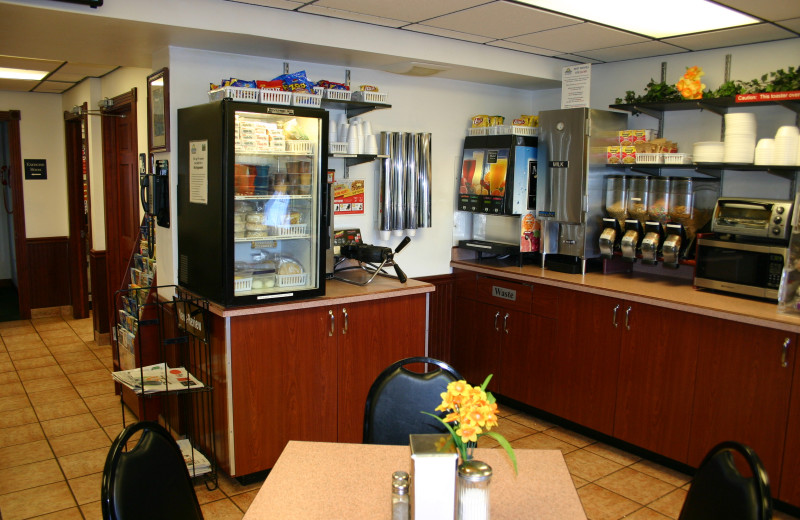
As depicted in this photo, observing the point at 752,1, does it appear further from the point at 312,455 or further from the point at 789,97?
the point at 312,455

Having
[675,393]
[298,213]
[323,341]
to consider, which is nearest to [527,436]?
[675,393]

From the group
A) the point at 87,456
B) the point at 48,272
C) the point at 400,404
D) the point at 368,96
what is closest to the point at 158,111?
the point at 368,96

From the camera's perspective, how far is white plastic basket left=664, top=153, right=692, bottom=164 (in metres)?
3.74

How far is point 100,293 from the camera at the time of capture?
19.4 feet

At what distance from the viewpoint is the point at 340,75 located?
418cm

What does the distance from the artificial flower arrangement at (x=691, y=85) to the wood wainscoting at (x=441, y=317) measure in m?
2.04

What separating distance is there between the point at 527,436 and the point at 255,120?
2.55 m

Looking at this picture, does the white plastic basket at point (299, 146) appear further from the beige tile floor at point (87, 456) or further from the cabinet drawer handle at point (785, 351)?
the cabinet drawer handle at point (785, 351)

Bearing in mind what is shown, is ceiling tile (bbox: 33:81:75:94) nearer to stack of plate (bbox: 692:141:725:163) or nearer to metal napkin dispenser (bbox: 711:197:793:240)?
stack of plate (bbox: 692:141:725:163)

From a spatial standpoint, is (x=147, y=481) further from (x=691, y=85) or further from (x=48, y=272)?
(x=48, y=272)

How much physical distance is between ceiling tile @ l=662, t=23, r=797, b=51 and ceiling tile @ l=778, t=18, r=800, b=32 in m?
0.06

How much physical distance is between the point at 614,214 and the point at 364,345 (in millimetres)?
1910

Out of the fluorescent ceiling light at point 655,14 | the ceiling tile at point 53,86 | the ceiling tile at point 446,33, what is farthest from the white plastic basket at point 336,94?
the ceiling tile at point 53,86

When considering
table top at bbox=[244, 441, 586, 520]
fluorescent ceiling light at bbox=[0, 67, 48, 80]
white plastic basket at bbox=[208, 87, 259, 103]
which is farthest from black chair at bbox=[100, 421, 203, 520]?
fluorescent ceiling light at bbox=[0, 67, 48, 80]
